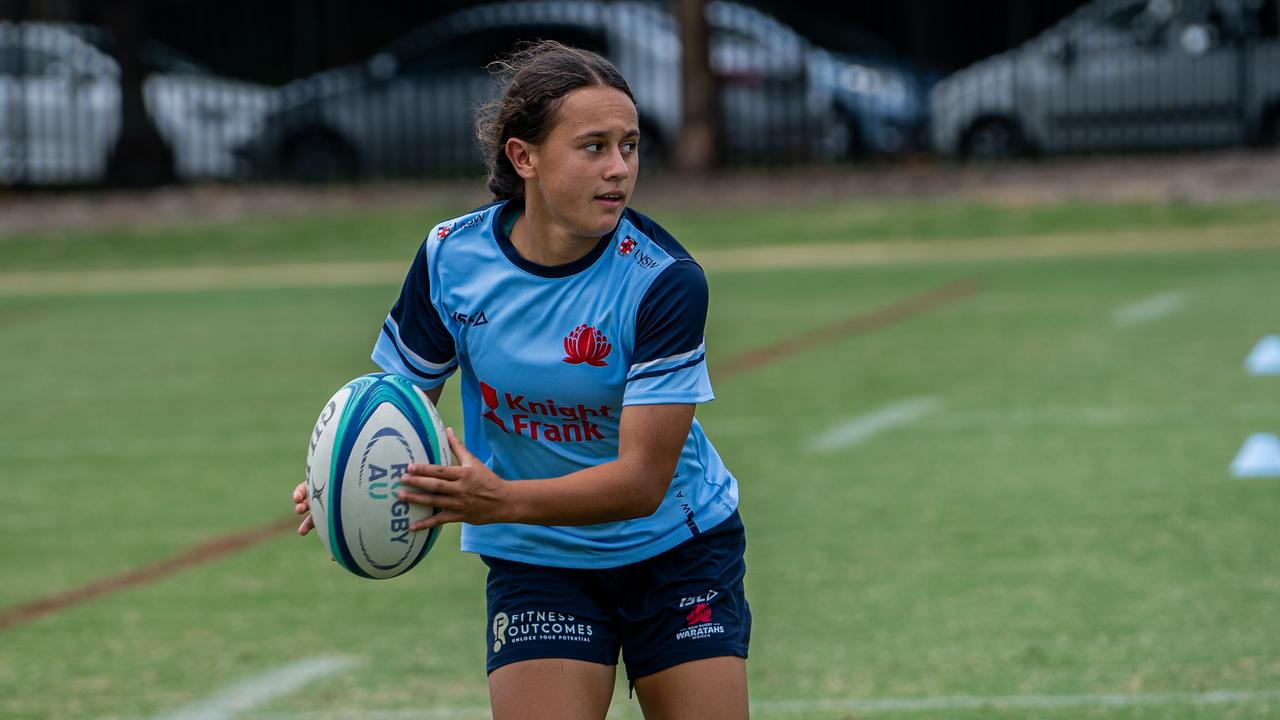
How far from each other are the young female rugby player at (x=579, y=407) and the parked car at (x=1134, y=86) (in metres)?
19.5

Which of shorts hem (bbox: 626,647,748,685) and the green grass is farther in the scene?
the green grass

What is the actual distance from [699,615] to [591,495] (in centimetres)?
46

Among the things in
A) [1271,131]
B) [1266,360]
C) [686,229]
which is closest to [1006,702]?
[1266,360]

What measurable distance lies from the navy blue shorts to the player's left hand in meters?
0.41

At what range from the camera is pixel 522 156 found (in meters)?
4.24

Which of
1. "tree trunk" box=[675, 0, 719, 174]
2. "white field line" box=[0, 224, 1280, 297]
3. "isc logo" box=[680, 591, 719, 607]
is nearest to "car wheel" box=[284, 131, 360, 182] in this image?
"tree trunk" box=[675, 0, 719, 174]

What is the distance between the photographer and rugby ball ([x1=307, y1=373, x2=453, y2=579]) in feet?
13.5

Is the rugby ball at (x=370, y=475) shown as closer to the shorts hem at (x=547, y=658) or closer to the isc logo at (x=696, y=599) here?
the shorts hem at (x=547, y=658)

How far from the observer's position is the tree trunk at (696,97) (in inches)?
869

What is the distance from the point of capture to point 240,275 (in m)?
19.5

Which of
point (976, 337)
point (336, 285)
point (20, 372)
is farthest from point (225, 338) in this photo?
point (976, 337)

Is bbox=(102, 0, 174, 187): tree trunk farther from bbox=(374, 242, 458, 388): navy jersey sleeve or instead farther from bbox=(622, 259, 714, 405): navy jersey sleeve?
bbox=(622, 259, 714, 405): navy jersey sleeve

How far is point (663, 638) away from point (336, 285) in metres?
14.5

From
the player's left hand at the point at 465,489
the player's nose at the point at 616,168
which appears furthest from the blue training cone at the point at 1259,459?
the player's left hand at the point at 465,489
